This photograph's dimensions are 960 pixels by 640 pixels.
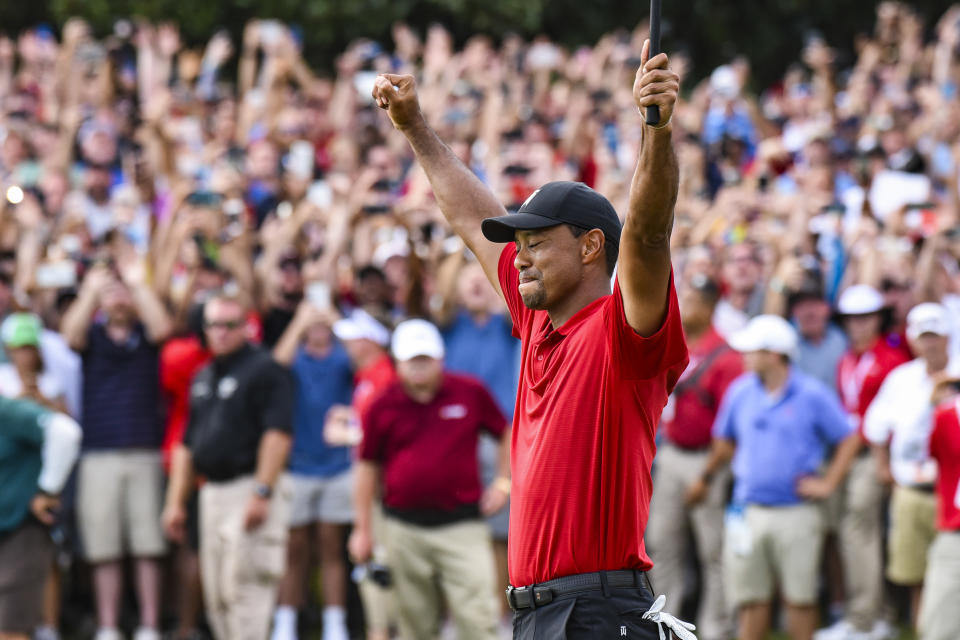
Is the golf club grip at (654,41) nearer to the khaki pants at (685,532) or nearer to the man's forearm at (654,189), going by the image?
the man's forearm at (654,189)

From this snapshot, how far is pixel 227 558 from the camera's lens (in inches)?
381

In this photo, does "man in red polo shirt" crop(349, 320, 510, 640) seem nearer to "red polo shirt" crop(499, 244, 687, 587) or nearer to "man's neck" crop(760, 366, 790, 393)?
"man's neck" crop(760, 366, 790, 393)

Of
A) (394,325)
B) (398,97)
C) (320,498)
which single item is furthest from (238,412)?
(398,97)

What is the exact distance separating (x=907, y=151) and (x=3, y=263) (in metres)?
8.06

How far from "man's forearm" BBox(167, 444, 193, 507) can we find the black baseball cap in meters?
5.81

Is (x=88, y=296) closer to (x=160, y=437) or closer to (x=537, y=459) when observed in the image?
(x=160, y=437)

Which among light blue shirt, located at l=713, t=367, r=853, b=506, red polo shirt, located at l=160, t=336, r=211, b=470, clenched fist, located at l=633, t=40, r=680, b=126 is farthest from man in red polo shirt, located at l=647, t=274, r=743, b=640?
clenched fist, located at l=633, t=40, r=680, b=126

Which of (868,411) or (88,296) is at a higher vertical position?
(88,296)

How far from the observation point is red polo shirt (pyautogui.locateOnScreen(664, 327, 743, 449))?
1044cm

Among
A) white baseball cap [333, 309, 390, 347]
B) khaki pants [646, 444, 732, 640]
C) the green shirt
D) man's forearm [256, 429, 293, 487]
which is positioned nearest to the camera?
the green shirt

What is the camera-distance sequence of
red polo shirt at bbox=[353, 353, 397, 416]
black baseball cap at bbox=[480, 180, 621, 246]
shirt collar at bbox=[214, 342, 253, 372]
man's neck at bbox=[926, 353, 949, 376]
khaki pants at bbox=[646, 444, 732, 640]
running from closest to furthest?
1. black baseball cap at bbox=[480, 180, 621, 246]
2. man's neck at bbox=[926, 353, 949, 376]
3. shirt collar at bbox=[214, 342, 253, 372]
4. red polo shirt at bbox=[353, 353, 397, 416]
5. khaki pants at bbox=[646, 444, 732, 640]

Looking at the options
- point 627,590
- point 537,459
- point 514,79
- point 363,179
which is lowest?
point 627,590

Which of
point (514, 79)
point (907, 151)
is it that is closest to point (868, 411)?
point (907, 151)

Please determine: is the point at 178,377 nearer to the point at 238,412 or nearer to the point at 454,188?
the point at 238,412
